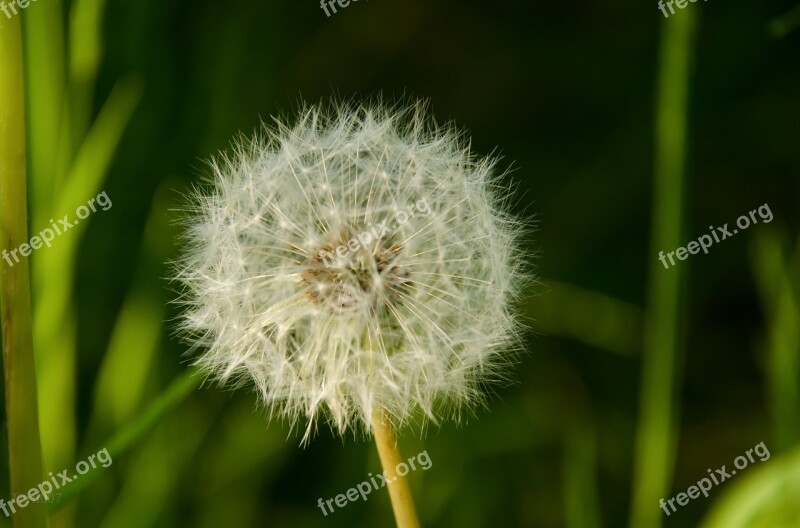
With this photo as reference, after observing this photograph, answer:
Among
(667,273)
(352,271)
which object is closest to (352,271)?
(352,271)

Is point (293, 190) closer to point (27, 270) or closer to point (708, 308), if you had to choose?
point (27, 270)

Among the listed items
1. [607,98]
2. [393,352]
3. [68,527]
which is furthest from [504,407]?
[393,352]

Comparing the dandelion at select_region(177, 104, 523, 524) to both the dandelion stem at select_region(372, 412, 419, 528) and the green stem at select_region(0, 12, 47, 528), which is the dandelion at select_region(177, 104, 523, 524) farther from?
the green stem at select_region(0, 12, 47, 528)

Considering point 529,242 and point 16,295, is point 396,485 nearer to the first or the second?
point 16,295

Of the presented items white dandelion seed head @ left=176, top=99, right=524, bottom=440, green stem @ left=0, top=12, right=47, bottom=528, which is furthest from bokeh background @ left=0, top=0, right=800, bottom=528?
green stem @ left=0, top=12, right=47, bottom=528

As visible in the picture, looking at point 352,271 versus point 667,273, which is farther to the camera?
point 667,273
